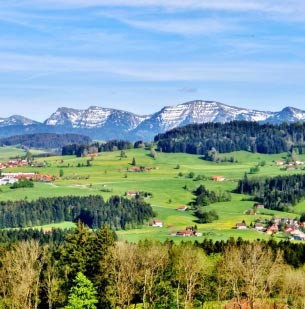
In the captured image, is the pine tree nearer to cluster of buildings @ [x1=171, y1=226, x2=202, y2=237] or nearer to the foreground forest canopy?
the foreground forest canopy

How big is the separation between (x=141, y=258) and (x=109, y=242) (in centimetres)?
630

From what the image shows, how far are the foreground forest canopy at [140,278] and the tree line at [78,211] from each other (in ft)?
292

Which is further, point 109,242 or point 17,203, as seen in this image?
point 17,203

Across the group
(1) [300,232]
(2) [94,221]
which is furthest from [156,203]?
(1) [300,232]

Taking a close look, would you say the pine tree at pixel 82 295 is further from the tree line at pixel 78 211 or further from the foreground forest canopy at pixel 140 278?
the tree line at pixel 78 211

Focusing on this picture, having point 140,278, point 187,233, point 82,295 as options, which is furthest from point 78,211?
point 82,295

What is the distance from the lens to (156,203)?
192250mm

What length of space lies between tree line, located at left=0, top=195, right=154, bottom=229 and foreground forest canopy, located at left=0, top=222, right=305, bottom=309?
292ft

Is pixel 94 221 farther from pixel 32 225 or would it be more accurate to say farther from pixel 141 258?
pixel 141 258

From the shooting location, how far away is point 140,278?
68.1 metres

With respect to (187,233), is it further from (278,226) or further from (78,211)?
(78,211)

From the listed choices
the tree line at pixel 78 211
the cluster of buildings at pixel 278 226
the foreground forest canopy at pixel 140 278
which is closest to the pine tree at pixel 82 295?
the foreground forest canopy at pixel 140 278

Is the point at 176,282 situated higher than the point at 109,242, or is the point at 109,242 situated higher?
the point at 109,242

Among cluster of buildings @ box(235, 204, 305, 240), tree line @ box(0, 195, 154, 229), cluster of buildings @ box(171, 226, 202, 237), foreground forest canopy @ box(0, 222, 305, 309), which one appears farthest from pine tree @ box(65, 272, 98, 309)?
tree line @ box(0, 195, 154, 229)
